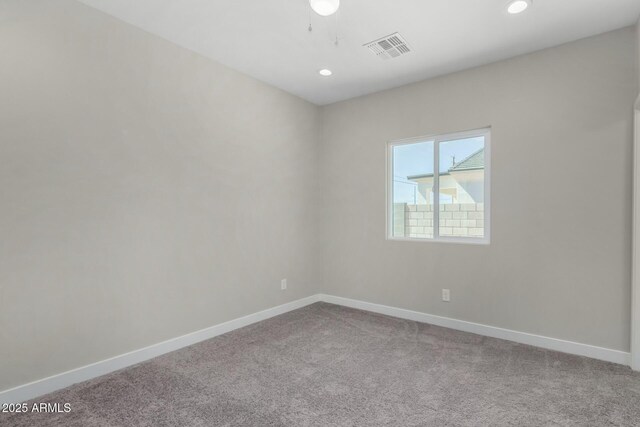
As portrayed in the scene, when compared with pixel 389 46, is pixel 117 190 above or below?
below

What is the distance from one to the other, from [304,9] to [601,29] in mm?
2415

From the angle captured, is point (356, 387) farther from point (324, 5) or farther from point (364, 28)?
point (364, 28)

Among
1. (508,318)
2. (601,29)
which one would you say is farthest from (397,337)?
(601,29)

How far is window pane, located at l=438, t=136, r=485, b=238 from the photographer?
11.0ft

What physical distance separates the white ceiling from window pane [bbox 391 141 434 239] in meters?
0.90

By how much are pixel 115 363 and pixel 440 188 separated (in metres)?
3.44

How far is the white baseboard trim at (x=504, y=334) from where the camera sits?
104 inches

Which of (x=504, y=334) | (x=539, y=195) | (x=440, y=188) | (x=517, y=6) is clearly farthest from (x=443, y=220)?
(x=517, y=6)

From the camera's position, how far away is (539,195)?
2943mm

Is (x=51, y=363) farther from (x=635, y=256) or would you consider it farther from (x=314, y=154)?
(x=635, y=256)

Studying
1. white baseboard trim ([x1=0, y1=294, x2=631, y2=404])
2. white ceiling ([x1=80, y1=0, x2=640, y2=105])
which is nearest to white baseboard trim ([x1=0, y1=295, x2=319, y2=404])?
white baseboard trim ([x1=0, y1=294, x2=631, y2=404])

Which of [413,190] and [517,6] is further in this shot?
[413,190]

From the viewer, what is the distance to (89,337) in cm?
237

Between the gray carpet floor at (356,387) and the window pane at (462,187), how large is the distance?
A: 112 cm
